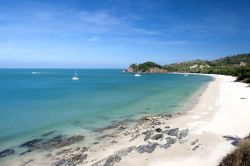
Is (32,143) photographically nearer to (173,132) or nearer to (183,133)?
(173,132)

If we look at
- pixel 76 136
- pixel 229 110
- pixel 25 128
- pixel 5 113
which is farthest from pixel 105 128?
pixel 5 113

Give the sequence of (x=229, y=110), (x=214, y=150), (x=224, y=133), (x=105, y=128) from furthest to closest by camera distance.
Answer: (x=229, y=110) → (x=105, y=128) → (x=224, y=133) → (x=214, y=150)

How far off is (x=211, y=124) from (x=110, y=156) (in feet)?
37.2

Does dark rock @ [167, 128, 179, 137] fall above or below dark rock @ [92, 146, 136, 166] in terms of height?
above

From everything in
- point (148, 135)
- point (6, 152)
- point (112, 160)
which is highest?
point (148, 135)

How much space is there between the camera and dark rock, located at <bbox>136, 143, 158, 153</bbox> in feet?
55.5

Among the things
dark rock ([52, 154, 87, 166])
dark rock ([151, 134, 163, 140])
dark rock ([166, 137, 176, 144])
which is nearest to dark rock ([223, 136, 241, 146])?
dark rock ([166, 137, 176, 144])

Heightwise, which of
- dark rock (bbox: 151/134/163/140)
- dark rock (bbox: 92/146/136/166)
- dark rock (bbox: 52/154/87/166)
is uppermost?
dark rock (bbox: 151/134/163/140)

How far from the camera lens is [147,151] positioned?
16766mm

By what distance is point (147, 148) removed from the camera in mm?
17297

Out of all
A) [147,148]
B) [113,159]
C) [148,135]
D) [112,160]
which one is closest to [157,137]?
[148,135]

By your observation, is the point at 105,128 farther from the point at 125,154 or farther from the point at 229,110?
the point at 229,110

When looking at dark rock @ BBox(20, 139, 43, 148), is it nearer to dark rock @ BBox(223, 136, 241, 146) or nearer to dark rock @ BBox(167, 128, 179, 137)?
dark rock @ BBox(167, 128, 179, 137)

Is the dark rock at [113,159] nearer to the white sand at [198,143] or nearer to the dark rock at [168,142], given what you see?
the white sand at [198,143]
